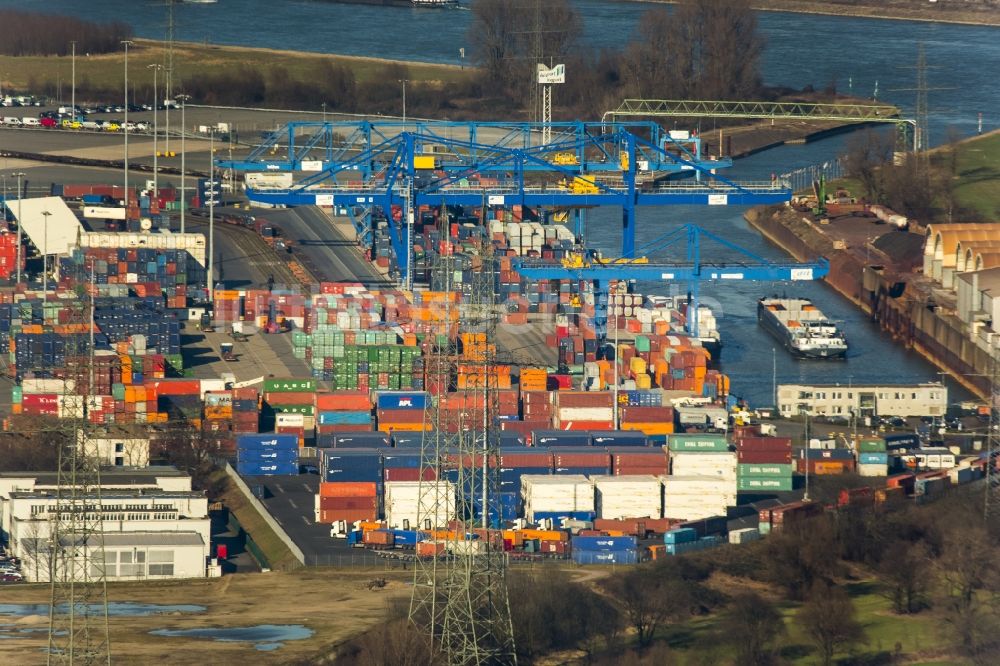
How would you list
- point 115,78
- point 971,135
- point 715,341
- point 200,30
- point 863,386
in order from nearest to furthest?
point 863,386 < point 715,341 < point 971,135 < point 115,78 < point 200,30

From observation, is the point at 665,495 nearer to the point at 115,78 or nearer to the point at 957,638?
the point at 957,638

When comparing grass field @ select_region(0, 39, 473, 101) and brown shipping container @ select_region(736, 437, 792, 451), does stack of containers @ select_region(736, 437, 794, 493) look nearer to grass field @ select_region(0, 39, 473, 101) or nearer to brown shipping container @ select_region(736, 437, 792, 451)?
brown shipping container @ select_region(736, 437, 792, 451)

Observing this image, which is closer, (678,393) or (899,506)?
(899,506)

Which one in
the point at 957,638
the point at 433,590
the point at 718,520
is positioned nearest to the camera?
the point at 433,590

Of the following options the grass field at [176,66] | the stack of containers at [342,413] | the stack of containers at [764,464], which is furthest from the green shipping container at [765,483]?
the grass field at [176,66]

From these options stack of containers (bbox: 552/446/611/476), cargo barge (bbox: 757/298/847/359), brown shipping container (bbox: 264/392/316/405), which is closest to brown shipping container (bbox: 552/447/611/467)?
stack of containers (bbox: 552/446/611/476)

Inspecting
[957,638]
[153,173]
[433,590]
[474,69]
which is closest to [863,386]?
[957,638]

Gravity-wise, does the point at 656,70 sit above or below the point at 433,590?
above

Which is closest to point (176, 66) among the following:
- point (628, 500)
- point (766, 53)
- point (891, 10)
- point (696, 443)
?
point (766, 53)
